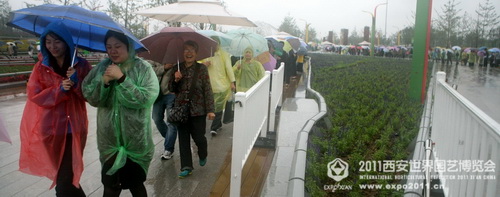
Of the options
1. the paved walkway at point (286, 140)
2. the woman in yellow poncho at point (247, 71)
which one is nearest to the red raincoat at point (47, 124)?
the paved walkway at point (286, 140)

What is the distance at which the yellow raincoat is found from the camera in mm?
5824

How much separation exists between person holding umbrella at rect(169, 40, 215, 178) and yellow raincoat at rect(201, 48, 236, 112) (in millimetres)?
1192

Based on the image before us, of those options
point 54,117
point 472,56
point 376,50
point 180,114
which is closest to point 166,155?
point 180,114

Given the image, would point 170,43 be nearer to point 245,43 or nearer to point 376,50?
point 245,43

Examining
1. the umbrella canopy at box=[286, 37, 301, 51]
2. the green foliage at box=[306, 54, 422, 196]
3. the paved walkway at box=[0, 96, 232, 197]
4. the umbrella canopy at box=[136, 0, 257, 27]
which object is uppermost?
the umbrella canopy at box=[136, 0, 257, 27]

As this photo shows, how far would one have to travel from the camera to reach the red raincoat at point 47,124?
3.07m

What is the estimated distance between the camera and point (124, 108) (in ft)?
10.2

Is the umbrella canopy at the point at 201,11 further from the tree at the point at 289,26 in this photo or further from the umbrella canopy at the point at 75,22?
the tree at the point at 289,26

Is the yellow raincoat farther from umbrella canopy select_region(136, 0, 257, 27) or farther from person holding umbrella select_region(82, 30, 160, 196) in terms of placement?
person holding umbrella select_region(82, 30, 160, 196)

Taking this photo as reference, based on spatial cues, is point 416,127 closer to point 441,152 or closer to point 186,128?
point 441,152

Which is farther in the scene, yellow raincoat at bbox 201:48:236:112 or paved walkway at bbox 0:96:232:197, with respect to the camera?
yellow raincoat at bbox 201:48:236:112

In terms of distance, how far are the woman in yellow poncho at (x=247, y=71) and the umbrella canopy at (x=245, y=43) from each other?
9 cm

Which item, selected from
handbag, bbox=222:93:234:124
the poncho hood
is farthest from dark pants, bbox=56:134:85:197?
handbag, bbox=222:93:234:124

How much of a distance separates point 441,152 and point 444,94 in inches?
24.6
